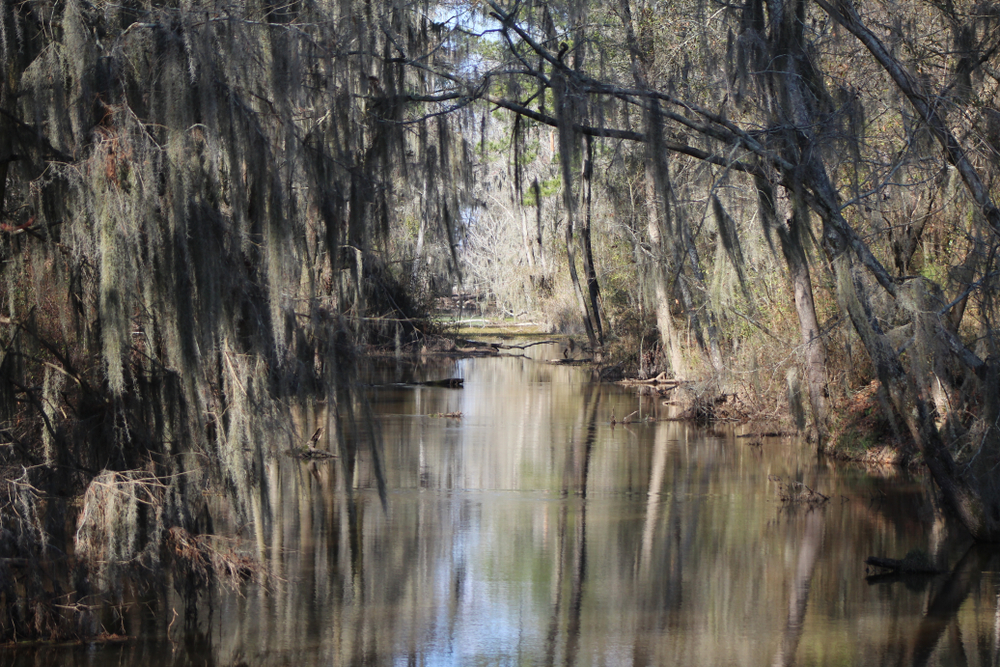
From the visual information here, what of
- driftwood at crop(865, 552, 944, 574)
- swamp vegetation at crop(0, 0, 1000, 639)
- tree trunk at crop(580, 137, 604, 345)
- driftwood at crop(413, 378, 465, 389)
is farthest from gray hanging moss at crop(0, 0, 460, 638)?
driftwood at crop(413, 378, 465, 389)

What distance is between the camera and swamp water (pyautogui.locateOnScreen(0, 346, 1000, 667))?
22.2 feet

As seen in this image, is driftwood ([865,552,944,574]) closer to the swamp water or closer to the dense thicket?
the swamp water

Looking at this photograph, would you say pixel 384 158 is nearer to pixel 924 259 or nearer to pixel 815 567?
pixel 815 567

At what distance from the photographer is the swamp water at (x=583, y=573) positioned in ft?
22.2

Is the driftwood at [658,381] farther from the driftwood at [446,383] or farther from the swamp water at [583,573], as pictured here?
the swamp water at [583,573]

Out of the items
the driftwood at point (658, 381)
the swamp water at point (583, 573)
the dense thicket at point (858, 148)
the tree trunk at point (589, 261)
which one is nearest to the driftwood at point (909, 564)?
the swamp water at point (583, 573)

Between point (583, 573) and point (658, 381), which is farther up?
point (658, 381)

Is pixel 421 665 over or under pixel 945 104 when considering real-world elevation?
under

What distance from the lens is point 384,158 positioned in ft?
27.2

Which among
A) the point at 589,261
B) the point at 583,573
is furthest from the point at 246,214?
the point at 589,261

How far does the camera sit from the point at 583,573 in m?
8.49

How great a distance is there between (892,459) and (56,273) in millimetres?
10349

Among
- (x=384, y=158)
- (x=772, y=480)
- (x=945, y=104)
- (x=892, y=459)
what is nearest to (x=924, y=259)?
(x=892, y=459)

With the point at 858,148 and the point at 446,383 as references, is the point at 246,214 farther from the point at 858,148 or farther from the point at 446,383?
the point at 446,383
